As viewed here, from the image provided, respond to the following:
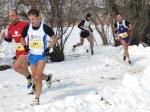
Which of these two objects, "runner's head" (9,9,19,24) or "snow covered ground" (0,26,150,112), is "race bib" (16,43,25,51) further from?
"snow covered ground" (0,26,150,112)

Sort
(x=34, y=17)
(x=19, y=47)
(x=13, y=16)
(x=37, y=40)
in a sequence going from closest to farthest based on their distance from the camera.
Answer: (x=34, y=17), (x=37, y=40), (x=13, y=16), (x=19, y=47)

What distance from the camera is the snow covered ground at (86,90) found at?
8422 mm

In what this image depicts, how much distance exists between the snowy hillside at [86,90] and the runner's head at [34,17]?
1.49 meters

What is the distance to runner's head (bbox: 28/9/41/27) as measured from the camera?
8492mm

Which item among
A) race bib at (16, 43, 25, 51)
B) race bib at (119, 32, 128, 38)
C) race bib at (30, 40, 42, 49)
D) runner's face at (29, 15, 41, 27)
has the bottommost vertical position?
race bib at (119, 32, 128, 38)

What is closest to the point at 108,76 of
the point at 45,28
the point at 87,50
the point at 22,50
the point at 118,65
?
the point at 118,65

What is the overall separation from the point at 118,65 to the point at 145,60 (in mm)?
1332

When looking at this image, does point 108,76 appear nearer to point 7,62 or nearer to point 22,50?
point 22,50

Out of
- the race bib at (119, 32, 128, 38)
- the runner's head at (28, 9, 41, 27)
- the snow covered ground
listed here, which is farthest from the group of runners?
the race bib at (119, 32, 128, 38)

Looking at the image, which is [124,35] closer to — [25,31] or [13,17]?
[13,17]

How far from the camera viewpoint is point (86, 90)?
1011 centimetres

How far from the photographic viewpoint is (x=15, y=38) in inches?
400

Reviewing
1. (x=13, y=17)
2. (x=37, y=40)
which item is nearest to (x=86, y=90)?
(x=37, y=40)

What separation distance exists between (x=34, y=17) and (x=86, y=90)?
2.32 metres
